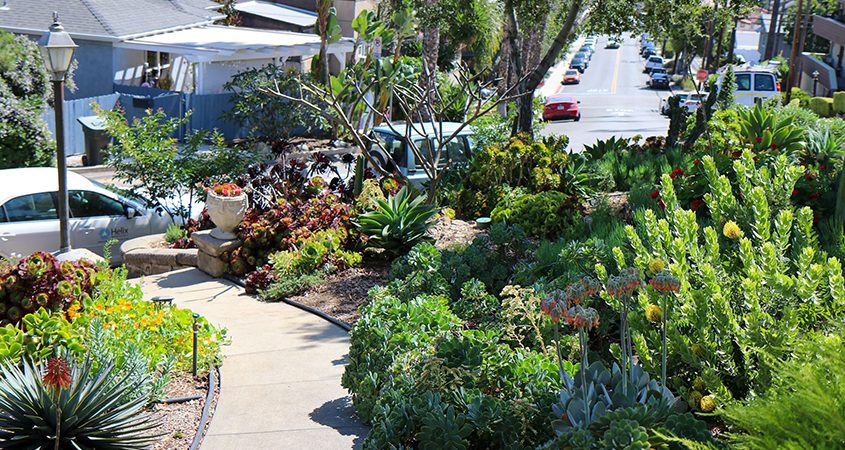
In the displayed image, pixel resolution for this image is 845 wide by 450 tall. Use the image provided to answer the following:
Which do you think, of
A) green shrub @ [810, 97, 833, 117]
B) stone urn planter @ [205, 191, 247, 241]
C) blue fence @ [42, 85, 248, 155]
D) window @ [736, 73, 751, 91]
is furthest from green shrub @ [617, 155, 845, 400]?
green shrub @ [810, 97, 833, 117]

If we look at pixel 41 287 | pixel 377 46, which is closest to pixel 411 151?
pixel 41 287

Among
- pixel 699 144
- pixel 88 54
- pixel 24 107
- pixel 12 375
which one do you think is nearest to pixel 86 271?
pixel 12 375

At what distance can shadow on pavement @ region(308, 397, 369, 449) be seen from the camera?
665 centimetres

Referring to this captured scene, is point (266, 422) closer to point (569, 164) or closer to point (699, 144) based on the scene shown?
point (569, 164)

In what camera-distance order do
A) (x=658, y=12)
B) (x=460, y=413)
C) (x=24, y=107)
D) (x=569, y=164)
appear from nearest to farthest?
(x=460, y=413) < (x=569, y=164) < (x=658, y=12) < (x=24, y=107)

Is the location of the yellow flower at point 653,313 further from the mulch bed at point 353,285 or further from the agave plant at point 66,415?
the mulch bed at point 353,285

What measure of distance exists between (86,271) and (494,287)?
12.2 ft

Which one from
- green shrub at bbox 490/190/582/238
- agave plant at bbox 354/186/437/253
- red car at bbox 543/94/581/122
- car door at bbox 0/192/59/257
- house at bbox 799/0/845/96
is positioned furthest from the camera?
house at bbox 799/0/845/96

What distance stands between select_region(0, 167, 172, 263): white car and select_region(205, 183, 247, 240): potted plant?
7.19ft

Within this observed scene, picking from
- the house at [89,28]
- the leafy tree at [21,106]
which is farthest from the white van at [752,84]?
the leafy tree at [21,106]

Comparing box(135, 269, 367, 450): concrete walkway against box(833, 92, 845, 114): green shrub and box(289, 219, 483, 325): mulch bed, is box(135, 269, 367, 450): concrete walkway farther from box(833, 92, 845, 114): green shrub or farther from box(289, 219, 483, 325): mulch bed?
box(833, 92, 845, 114): green shrub

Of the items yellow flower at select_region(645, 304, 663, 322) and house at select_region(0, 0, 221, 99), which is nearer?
yellow flower at select_region(645, 304, 663, 322)

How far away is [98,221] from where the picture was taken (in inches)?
523

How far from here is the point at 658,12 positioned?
60.2 feet
